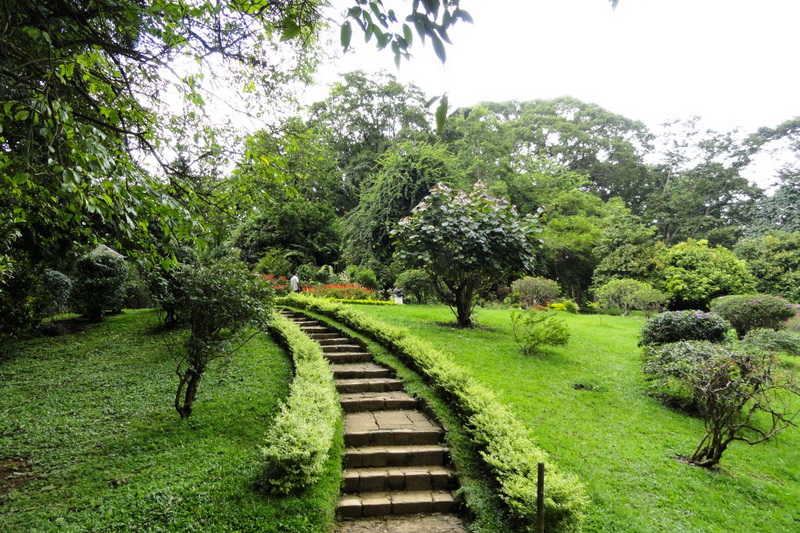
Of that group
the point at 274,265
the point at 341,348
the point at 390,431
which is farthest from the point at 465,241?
the point at 274,265

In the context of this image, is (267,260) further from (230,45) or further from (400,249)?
(230,45)

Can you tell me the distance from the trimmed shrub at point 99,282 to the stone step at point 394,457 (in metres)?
8.09

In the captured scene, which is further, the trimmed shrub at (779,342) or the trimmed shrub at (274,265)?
the trimmed shrub at (274,265)

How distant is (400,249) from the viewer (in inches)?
399

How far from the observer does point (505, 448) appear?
4.26 m

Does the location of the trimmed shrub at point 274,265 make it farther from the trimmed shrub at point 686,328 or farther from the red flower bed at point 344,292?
the trimmed shrub at point 686,328

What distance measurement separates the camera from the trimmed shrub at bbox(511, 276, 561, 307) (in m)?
17.2

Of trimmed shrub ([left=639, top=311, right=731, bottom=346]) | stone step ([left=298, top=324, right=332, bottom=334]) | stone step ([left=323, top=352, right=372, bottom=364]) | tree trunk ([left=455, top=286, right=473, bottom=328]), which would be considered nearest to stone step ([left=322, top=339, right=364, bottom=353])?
stone step ([left=323, top=352, right=372, bottom=364])

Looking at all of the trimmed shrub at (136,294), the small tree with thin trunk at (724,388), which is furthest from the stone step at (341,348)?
the trimmed shrub at (136,294)

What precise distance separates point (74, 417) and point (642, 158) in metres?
38.0

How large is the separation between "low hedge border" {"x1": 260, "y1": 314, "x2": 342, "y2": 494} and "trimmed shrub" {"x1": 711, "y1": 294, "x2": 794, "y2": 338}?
31.8ft

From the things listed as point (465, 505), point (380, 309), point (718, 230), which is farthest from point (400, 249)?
point (718, 230)

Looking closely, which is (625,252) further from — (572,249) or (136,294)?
(136,294)

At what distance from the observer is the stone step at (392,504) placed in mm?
4035
